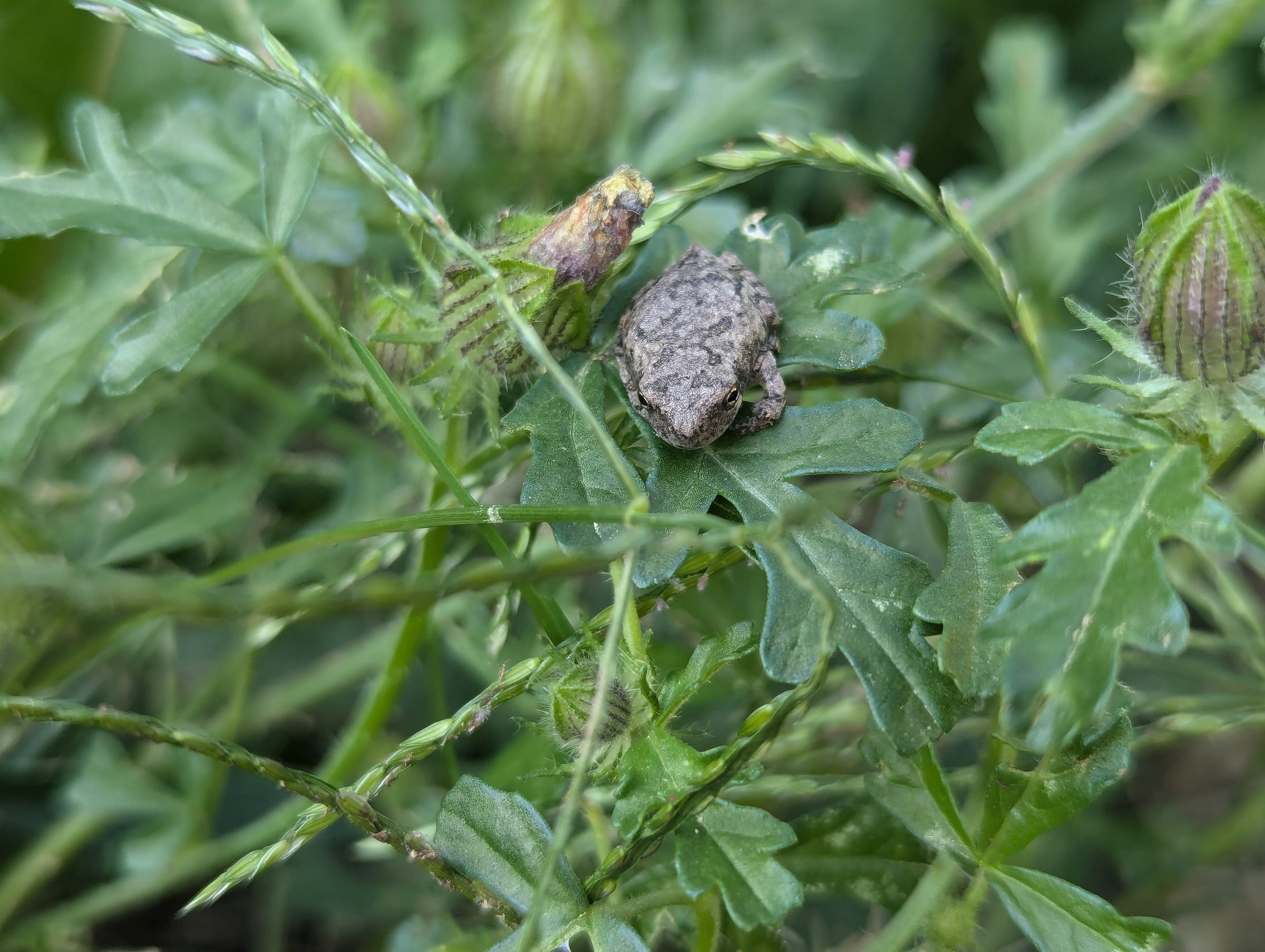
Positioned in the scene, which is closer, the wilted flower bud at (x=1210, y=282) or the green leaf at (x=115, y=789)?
the wilted flower bud at (x=1210, y=282)

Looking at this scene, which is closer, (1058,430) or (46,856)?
(1058,430)

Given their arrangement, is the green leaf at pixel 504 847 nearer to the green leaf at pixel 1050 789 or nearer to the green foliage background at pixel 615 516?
the green foliage background at pixel 615 516

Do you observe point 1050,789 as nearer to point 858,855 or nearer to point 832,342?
point 858,855

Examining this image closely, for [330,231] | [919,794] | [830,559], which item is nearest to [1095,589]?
[830,559]

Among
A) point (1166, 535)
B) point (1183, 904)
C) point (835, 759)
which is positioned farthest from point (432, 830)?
point (1183, 904)

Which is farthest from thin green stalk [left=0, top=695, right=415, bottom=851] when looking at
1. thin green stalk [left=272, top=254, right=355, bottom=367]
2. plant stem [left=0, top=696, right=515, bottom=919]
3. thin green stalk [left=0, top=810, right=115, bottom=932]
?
thin green stalk [left=0, top=810, right=115, bottom=932]

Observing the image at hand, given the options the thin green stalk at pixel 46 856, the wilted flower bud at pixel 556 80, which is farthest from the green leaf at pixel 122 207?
the thin green stalk at pixel 46 856
